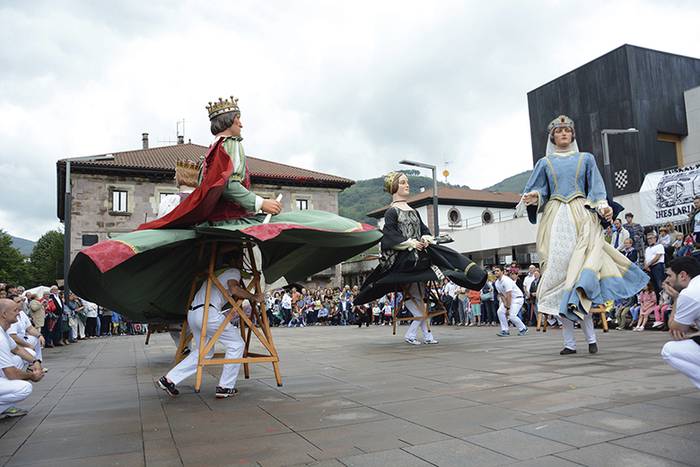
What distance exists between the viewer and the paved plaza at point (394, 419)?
282cm

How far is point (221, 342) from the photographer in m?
4.84

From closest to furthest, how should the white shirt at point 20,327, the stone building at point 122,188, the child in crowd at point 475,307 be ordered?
the white shirt at point 20,327, the child in crowd at point 475,307, the stone building at point 122,188

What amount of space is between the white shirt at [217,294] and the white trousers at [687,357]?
3506mm

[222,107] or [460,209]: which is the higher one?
[460,209]

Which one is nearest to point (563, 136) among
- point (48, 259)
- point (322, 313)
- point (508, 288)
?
point (508, 288)

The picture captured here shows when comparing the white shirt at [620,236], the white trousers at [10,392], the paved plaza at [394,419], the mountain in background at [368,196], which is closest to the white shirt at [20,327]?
the paved plaza at [394,419]

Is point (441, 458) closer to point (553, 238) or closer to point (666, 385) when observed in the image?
point (666, 385)

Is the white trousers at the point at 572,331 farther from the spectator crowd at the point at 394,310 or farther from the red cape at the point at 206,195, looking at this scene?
the red cape at the point at 206,195

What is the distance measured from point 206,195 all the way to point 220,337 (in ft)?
4.31

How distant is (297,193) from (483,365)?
40572 mm

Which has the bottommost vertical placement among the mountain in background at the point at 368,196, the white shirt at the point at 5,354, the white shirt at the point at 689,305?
the white shirt at the point at 5,354

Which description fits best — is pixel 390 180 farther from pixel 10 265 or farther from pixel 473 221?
pixel 10 265

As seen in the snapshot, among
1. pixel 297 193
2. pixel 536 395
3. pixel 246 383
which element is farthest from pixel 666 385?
pixel 297 193

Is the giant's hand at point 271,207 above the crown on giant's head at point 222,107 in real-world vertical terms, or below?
below
